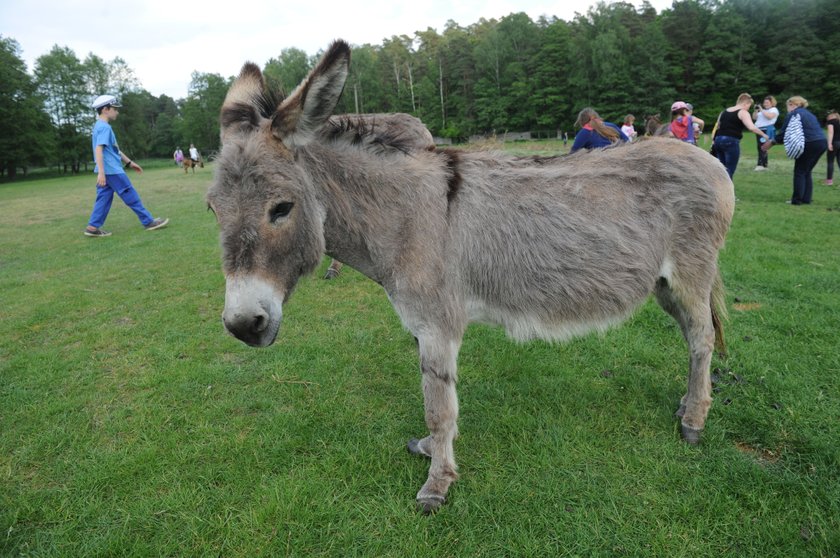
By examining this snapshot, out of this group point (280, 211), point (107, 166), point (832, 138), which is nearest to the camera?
point (280, 211)

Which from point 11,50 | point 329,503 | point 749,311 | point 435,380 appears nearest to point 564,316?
point 435,380

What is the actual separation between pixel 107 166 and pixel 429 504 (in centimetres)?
1081

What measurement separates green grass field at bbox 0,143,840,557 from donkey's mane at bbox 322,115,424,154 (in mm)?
989

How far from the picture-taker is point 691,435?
10.4 feet

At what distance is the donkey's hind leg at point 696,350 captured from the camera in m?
3.19

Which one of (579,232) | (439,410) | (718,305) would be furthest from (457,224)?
(718,305)

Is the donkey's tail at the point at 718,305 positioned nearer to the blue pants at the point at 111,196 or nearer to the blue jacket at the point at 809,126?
the blue jacket at the point at 809,126

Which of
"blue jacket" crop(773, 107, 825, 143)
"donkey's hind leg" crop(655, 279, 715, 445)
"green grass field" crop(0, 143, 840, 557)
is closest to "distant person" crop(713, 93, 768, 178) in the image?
"blue jacket" crop(773, 107, 825, 143)

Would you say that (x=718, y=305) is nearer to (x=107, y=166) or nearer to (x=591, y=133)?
(x=591, y=133)

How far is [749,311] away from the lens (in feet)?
16.6

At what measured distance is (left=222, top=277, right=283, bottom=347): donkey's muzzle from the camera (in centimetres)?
213

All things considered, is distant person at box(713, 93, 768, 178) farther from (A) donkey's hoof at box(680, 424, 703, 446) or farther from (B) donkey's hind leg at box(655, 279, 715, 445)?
(A) donkey's hoof at box(680, 424, 703, 446)

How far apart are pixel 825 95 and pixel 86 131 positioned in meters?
101

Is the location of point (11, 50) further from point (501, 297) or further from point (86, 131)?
point (501, 297)
